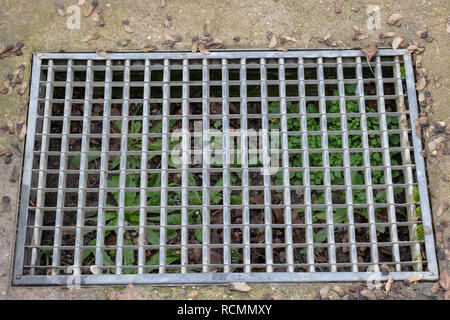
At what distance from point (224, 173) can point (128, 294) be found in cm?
90

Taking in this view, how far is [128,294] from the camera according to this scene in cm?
271

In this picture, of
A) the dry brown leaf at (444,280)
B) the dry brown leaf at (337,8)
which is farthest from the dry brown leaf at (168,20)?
the dry brown leaf at (444,280)

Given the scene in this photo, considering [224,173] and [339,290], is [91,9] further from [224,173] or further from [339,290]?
[339,290]

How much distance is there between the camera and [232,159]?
10.1 ft

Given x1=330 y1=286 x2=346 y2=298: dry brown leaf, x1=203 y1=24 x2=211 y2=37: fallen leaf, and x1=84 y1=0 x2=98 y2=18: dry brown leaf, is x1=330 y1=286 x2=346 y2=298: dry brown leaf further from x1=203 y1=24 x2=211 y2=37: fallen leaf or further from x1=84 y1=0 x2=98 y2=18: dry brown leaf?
x1=84 y1=0 x2=98 y2=18: dry brown leaf

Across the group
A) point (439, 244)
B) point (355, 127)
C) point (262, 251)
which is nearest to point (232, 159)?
point (262, 251)

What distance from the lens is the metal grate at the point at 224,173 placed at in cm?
277

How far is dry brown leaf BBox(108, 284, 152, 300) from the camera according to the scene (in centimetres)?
270

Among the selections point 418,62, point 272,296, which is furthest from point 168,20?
point 272,296

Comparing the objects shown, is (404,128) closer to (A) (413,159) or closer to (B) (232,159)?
(A) (413,159)

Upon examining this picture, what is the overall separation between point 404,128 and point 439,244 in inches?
29.0

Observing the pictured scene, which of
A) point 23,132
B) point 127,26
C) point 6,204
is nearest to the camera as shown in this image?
point 6,204

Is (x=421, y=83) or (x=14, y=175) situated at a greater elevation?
(x=421, y=83)

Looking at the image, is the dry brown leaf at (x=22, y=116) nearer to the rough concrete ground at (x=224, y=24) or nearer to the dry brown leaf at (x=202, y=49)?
the rough concrete ground at (x=224, y=24)
